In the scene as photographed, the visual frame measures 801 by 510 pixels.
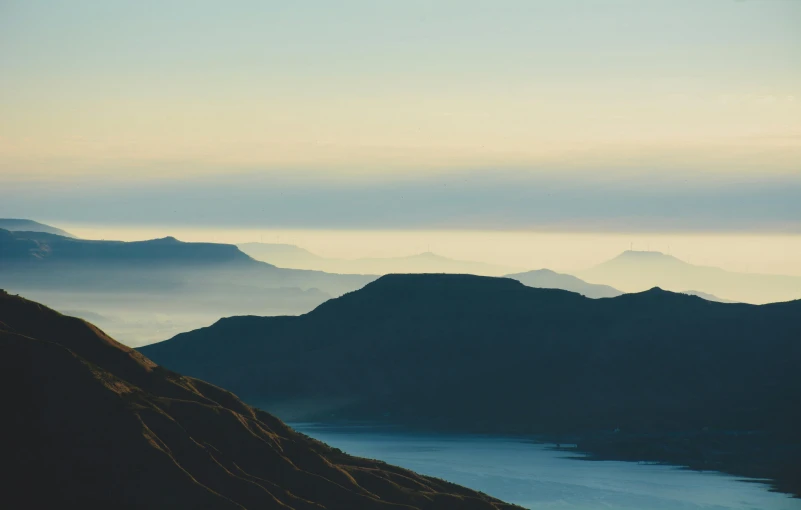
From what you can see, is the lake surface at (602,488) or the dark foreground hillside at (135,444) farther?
the lake surface at (602,488)

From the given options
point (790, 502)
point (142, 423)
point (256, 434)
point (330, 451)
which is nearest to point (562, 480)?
point (790, 502)

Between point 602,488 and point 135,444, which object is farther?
point 602,488

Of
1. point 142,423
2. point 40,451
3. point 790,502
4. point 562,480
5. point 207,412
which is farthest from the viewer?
point 562,480

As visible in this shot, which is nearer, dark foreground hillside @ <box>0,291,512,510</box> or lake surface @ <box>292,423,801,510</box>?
dark foreground hillside @ <box>0,291,512,510</box>

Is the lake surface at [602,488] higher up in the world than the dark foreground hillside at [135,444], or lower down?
lower down

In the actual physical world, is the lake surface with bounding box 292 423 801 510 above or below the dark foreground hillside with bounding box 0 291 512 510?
below

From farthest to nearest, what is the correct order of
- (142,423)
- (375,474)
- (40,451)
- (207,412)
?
(375,474) < (207,412) < (142,423) < (40,451)

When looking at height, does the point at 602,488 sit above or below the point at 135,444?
below

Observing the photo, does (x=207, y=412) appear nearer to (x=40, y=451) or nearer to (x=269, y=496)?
(x=269, y=496)
